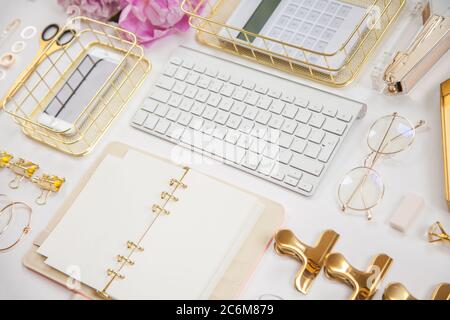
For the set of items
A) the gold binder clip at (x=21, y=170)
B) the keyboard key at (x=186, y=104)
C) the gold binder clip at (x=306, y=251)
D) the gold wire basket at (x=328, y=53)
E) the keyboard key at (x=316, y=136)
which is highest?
the gold wire basket at (x=328, y=53)

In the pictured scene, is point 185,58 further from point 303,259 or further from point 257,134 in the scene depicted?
point 303,259

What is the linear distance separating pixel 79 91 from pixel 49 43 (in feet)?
0.43

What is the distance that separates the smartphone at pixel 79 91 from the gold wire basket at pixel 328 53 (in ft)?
0.55

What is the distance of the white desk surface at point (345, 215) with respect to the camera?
31.4 inches

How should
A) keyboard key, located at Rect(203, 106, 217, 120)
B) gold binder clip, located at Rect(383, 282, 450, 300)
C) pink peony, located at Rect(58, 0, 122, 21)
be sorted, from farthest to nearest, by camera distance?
pink peony, located at Rect(58, 0, 122, 21) < keyboard key, located at Rect(203, 106, 217, 120) < gold binder clip, located at Rect(383, 282, 450, 300)

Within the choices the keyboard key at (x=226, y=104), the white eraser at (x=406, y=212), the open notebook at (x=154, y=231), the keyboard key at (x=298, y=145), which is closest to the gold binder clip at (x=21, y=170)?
the open notebook at (x=154, y=231)

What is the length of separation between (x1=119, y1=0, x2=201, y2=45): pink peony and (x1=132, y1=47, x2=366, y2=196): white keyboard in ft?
0.15

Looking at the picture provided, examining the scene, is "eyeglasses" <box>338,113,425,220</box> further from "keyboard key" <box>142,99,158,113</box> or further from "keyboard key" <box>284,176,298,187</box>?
"keyboard key" <box>142,99,158,113</box>

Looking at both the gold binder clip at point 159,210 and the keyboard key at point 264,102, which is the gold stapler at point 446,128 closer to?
the keyboard key at point 264,102

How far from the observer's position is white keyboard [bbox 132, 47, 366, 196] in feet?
2.89

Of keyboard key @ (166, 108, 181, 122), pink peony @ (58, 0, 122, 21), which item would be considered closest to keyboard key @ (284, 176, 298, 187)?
keyboard key @ (166, 108, 181, 122)

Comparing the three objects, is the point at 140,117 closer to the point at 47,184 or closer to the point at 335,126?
the point at 47,184

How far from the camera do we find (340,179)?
87 centimetres

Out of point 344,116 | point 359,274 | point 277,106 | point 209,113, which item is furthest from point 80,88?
point 359,274
